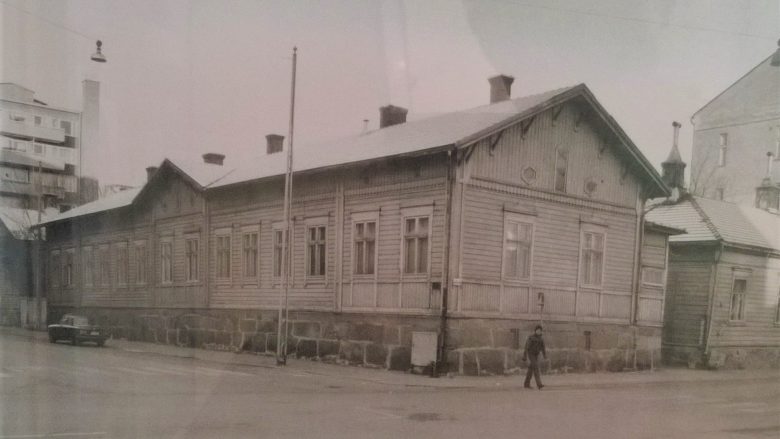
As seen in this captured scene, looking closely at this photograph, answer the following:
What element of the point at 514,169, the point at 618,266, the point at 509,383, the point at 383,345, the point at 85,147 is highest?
the point at 514,169

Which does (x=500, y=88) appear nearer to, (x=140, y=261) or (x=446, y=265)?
(x=446, y=265)

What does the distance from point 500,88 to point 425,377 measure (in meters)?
7.33

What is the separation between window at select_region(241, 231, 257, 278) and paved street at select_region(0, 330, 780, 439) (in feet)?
11.8

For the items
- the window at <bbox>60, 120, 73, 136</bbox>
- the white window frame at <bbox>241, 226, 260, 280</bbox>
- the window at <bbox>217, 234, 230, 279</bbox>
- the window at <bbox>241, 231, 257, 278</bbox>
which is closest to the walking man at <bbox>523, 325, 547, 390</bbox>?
the white window frame at <bbox>241, 226, 260, 280</bbox>

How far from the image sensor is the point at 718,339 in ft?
62.4

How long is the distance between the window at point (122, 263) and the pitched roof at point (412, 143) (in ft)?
4.51

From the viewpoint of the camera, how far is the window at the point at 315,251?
20578 mm

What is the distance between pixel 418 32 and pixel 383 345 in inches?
409

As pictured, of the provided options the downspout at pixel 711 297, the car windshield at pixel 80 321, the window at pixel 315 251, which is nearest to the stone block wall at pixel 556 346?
the downspout at pixel 711 297

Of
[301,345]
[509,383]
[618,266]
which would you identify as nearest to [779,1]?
[509,383]

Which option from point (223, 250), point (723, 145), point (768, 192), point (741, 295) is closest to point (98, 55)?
point (723, 145)

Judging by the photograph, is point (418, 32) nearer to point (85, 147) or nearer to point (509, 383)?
point (85, 147)

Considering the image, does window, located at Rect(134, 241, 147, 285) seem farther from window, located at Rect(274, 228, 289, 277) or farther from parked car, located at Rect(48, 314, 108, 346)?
window, located at Rect(274, 228, 289, 277)

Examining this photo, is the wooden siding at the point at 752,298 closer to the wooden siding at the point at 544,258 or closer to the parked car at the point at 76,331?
the wooden siding at the point at 544,258
